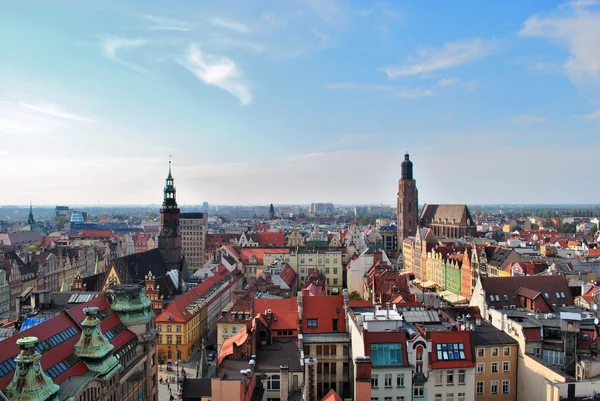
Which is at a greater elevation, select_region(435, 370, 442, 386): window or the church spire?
the church spire

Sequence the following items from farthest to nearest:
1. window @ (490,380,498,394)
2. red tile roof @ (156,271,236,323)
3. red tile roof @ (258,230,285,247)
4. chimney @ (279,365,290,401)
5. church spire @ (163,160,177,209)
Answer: red tile roof @ (258,230,285,247), church spire @ (163,160,177,209), red tile roof @ (156,271,236,323), window @ (490,380,498,394), chimney @ (279,365,290,401)

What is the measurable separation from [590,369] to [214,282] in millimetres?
62576

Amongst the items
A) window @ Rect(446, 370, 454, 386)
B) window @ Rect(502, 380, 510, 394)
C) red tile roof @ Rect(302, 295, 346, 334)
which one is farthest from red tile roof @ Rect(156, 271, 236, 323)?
window @ Rect(502, 380, 510, 394)

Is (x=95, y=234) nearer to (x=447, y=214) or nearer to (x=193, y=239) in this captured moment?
(x=193, y=239)

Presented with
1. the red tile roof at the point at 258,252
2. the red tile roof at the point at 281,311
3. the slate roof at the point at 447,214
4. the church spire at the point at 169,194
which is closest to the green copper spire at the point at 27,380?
the red tile roof at the point at 281,311

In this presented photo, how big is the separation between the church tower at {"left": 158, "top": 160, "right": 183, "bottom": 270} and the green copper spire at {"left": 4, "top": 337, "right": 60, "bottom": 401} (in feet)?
227

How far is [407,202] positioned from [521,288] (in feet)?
336

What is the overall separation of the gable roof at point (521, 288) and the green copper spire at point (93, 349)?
43411mm

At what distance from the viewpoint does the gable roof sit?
2357 inches

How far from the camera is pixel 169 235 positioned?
312 feet

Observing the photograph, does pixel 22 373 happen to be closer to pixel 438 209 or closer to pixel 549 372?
pixel 549 372

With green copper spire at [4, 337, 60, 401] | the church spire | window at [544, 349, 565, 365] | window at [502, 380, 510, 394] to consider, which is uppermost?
the church spire

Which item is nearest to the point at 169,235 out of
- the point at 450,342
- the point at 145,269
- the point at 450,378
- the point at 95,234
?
the point at 145,269

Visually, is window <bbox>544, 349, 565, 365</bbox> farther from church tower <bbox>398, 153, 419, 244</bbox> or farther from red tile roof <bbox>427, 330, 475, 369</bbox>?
church tower <bbox>398, 153, 419, 244</bbox>
